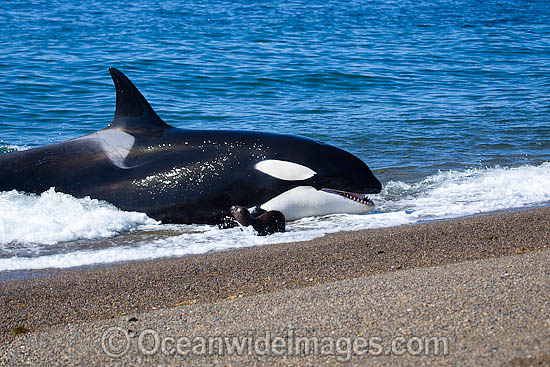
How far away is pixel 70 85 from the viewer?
23047mm

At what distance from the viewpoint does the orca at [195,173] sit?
414 inches

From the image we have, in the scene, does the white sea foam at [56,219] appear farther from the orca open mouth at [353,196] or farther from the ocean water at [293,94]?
the orca open mouth at [353,196]

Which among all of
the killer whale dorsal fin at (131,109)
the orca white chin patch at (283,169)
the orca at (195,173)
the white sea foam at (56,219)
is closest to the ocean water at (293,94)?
the white sea foam at (56,219)

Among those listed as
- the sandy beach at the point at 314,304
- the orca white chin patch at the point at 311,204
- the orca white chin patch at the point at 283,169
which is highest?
the sandy beach at the point at 314,304

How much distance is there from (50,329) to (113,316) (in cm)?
52

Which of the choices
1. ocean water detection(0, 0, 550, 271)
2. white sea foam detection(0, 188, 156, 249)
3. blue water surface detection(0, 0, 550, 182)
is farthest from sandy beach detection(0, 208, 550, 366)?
blue water surface detection(0, 0, 550, 182)

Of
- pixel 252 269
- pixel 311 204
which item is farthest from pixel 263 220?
pixel 252 269

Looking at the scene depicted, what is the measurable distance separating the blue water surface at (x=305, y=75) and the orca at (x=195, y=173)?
2881 mm

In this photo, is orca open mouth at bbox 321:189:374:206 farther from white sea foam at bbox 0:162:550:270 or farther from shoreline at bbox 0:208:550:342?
shoreline at bbox 0:208:550:342

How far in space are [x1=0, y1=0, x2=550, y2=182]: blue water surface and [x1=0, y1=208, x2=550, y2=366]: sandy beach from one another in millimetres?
5573

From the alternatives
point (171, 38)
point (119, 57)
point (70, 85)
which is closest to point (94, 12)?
point (171, 38)

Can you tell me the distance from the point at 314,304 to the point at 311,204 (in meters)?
4.75

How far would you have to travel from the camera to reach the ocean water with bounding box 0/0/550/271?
33.0ft

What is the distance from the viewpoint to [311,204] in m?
10.7
